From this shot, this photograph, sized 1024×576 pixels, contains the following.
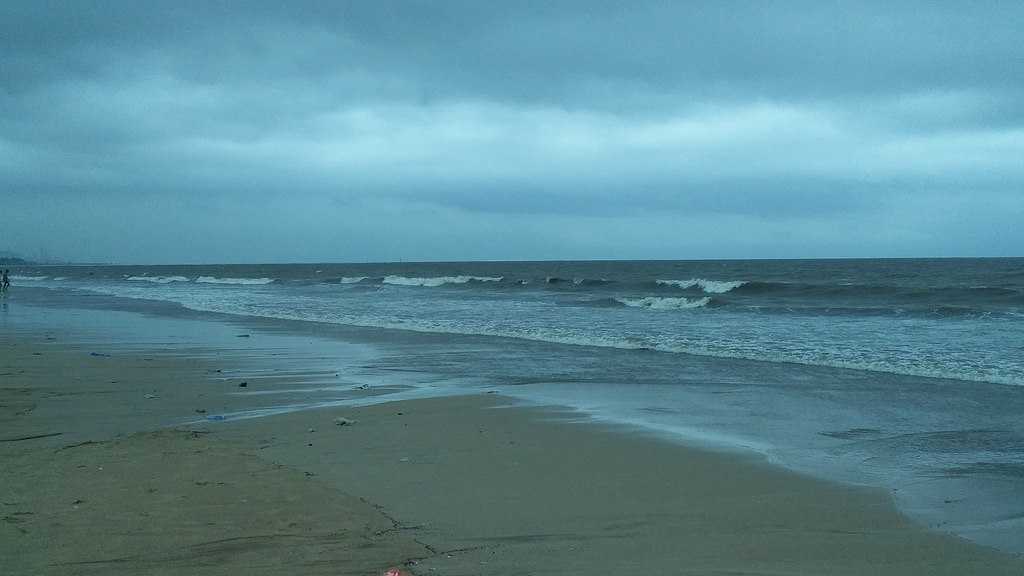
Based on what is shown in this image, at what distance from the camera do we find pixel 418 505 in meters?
6.02

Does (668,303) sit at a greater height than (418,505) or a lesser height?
greater

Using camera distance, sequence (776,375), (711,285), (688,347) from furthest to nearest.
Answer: (711,285)
(688,347)
(776,375)

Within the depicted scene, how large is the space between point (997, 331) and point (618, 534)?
19.1 metres

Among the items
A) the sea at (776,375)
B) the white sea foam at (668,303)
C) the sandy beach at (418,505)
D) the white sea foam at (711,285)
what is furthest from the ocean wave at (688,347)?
the white sea foam at (711,285)

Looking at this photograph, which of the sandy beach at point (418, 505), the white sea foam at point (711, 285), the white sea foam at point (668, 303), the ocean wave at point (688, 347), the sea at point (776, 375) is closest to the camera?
the sandy beach at point (418, 505)

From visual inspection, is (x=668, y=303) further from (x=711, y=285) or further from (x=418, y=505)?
(x=418, y=505)

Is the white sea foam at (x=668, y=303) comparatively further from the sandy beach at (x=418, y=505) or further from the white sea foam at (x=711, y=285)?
the sandy beach at (x=418, y=505)

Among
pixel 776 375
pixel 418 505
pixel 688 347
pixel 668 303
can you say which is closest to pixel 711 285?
pixel 668 303

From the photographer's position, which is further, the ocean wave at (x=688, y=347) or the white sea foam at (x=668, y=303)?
the white sea foam at (x=668, y=303)

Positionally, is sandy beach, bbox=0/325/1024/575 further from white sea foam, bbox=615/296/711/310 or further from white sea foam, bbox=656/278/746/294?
white sea foam, bbox=656/278/746/294

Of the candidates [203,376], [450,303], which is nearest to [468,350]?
[203,376]

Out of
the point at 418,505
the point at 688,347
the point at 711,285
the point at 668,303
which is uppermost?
the point at 711,285

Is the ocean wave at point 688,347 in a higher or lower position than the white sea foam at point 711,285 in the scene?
lower

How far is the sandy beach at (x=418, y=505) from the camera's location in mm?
4797
